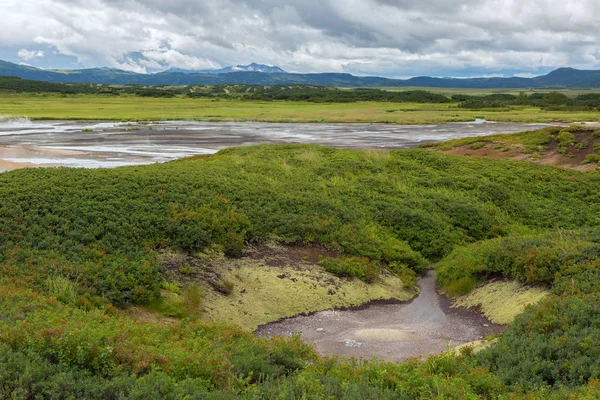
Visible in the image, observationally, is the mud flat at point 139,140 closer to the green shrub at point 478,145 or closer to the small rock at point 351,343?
the green shrub at point 478,145

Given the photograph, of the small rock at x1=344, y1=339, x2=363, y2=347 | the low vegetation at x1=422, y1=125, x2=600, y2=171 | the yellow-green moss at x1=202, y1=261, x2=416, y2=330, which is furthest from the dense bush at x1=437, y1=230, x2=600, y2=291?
the low vegetation at x1=422, y1=125, x2=600, y2=171

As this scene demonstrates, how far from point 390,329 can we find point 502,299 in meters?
3.64

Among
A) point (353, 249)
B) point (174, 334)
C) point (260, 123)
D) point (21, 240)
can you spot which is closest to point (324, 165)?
point (353, 249)

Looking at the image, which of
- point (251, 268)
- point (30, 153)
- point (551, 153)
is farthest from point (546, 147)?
point (30, 153)

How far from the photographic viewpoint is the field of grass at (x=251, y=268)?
731 cm

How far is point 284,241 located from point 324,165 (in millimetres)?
11728

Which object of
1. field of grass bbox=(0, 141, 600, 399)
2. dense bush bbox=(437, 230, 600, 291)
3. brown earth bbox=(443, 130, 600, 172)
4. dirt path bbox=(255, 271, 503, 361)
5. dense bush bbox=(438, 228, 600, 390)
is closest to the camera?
field of grass bbox=(0, 141, 600, 399)

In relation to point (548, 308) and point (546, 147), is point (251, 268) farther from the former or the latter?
point (546, 147)

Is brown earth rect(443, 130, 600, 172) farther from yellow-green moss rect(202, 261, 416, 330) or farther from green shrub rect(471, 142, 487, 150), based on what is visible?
yellow-green moss rect(202, 261, 416, 330)

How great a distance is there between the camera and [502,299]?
14109 mm

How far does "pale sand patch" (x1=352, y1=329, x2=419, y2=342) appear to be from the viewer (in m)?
12.1

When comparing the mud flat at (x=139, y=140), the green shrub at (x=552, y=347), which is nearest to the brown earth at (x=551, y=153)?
the mud flat at (x=139, y=140)

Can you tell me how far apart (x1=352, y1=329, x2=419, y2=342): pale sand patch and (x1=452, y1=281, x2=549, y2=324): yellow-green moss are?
8.39ft

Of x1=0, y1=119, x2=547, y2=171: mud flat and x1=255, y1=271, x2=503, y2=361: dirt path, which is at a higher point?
x1=0, y1=119, x2=547, y2=171: mud flat
